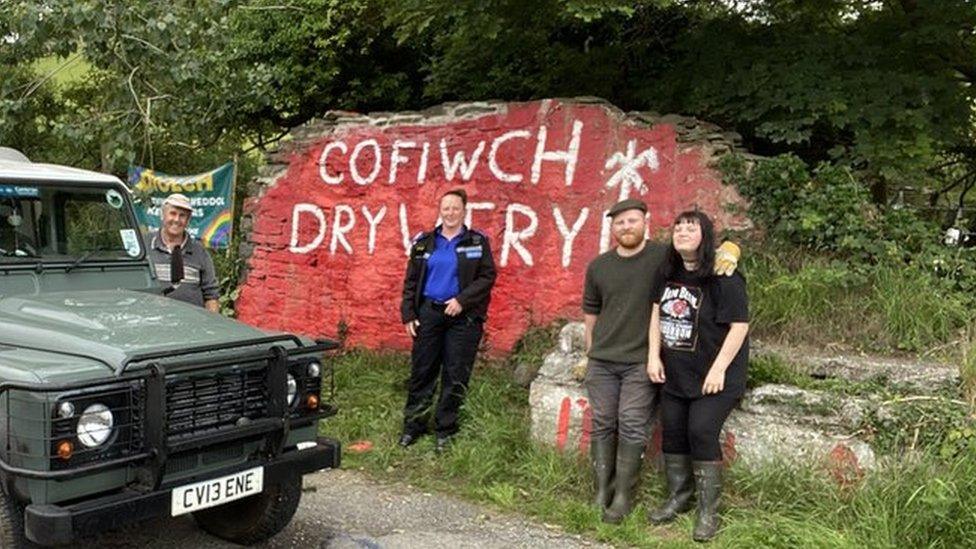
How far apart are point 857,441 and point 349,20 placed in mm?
7417

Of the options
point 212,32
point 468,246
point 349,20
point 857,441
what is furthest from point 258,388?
point 349,20

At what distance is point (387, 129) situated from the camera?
801 centimetres

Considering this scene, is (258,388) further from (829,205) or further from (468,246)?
(829,205)

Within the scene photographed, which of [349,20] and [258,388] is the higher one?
[349,20]

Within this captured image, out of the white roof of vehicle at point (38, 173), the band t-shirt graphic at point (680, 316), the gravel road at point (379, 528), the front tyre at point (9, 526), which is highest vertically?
the white roof of vehicle at point (38, 173)

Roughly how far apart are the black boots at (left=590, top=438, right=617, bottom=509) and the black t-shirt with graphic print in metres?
0.52

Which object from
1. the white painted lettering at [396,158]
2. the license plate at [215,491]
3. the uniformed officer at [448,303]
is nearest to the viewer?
the license plate at [215,491]

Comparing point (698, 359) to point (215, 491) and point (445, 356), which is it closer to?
point (445, 356)

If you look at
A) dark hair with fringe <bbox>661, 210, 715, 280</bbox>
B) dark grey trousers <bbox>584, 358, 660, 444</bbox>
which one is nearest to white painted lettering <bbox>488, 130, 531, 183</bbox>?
dark grey trousers <bbox>584, 358, 660, 444</bbox>

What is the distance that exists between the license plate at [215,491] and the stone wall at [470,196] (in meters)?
3.58

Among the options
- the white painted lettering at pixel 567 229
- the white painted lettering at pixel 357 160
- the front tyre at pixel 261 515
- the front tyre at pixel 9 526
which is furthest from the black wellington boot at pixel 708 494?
the white painted lettering at pixel 357 160

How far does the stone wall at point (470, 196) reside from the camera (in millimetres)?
6730

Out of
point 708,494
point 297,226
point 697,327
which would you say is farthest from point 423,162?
point 708,494

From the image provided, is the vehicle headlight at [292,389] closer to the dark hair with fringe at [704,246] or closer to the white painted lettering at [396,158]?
the dark hair with fringe at [704,246]
